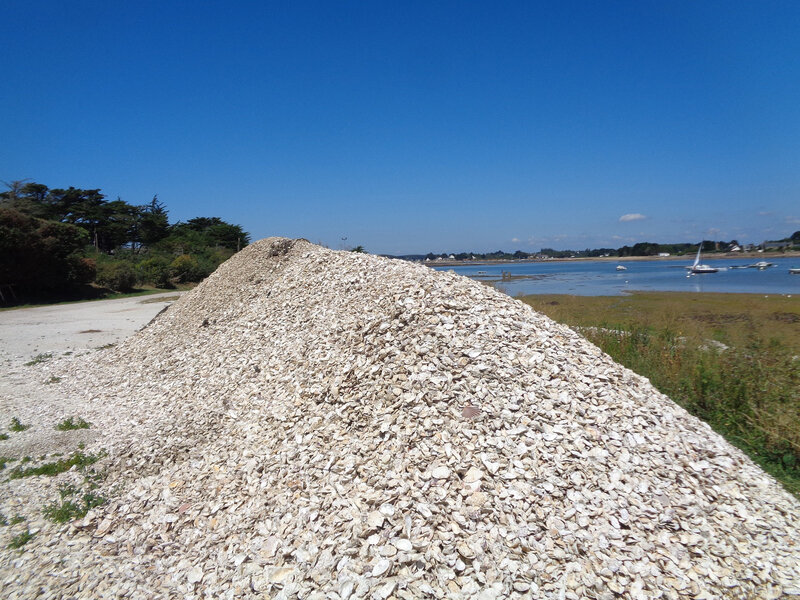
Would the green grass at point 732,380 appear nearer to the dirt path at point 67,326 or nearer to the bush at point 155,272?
the dirt path at point 67,326

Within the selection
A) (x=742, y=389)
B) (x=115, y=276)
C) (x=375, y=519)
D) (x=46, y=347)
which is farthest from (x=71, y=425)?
(x=115, y=276)

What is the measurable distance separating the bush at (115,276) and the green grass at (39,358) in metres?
18.7

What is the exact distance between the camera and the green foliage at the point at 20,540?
11.8ft

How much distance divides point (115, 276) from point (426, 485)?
96.2 feet

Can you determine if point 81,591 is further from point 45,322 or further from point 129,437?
point 45,322

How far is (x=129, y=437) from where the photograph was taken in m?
5.27

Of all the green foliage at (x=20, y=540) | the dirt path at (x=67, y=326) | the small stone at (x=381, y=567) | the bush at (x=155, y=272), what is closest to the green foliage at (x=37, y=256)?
the dirt path at (x=67, y=326)

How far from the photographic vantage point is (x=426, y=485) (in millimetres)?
3395

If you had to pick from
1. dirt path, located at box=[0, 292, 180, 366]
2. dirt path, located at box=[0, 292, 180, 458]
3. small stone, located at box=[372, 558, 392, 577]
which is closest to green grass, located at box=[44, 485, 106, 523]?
dirt path, located at box=[0, 292, 180, 458]

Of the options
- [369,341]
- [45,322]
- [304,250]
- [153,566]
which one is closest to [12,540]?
[153,566]

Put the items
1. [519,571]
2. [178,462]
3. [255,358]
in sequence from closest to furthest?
[519,571]
[178,462]
[255,358]

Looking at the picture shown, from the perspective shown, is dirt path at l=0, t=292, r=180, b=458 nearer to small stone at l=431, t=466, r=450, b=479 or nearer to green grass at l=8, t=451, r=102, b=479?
green grass at l=8, t=451, r=102, b=479

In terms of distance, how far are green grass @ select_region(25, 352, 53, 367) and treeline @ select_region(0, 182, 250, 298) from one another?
1429cm

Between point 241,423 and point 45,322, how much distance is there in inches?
607
